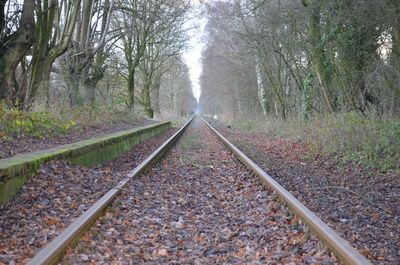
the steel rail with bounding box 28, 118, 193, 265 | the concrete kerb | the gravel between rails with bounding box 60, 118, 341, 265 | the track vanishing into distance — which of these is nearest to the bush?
the track vanishing into distance

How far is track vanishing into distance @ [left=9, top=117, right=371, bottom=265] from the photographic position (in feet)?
9.98

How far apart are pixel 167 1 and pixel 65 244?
20356mm

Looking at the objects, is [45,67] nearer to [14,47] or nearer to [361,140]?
[14,47]

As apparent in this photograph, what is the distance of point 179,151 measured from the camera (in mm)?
10586

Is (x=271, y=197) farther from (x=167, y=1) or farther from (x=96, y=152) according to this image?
(x=167, y=1)

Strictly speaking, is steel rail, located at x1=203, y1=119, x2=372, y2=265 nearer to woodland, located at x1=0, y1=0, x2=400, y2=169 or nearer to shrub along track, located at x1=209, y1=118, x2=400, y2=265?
shrub along track, located at x1=209, y1=118, x2=400, y2=265

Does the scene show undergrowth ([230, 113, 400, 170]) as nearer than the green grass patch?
Yes

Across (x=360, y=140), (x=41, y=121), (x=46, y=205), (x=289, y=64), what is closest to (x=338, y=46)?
(x=360, y=140)

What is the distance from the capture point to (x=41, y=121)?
31.1 feet

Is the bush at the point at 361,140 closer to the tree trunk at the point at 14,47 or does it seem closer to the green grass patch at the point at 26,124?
the green grass patch at the point at 26,124

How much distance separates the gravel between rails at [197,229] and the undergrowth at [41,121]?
3.97m

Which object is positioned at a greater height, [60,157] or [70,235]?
[60,157]

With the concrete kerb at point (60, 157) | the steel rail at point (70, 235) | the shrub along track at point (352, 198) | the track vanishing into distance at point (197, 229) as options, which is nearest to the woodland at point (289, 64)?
the shrub along track at point (352, 198)

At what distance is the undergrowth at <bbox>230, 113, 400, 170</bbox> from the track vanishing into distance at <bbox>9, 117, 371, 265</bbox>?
271cm
